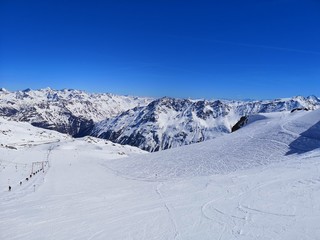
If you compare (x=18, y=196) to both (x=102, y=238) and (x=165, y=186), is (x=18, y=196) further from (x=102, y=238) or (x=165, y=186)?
(x=102, y=238)

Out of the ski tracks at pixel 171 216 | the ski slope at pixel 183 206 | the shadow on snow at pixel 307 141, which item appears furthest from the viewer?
the shadow on snow at pixel 307 141

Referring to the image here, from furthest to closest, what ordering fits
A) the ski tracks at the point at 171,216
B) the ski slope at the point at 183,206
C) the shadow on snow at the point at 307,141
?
the shadow on snow at the point at 307,141 → the ski slope at the point at 183,206 → the ski tracks at the point at 171,216

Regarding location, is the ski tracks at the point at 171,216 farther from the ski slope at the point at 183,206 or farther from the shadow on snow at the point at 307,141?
the shadow on snow at the point at 307,141

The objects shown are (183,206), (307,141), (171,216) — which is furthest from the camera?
(307,141)

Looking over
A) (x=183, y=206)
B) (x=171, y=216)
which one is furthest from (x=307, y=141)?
(x=171, y=216)

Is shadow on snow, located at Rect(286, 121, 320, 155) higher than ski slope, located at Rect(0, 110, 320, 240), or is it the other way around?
shadow on snow, located at Rect(286, 121, 320, 155)

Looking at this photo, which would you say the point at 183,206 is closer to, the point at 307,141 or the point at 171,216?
the point at 171,216

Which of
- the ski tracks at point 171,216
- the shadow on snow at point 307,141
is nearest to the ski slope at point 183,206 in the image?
the ski tracks at point 171,216

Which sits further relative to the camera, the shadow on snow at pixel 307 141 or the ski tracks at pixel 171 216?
the shadow on snow at pixel 307 141

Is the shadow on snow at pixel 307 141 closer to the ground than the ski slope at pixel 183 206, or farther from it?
farther from it

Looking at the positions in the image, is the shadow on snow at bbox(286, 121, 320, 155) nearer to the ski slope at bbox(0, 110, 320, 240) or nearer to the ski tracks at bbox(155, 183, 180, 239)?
the ski slope at bbox(0, 110, 320, 240)

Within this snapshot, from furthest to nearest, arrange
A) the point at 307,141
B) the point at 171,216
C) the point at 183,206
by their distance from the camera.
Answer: the point at 307,141, the point at 183,206, the point at 171,216

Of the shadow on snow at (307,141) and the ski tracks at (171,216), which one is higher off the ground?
the shadow on snow at (307,141)

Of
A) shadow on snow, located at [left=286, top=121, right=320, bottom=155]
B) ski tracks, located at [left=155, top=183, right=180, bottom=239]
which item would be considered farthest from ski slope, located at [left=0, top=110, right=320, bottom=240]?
shadow on snow, located at [left=286, top=121, right=320, bottom=155]
